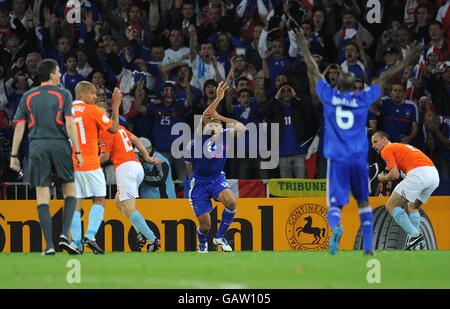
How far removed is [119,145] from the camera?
59.4 feet

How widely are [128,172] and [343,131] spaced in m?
4.94

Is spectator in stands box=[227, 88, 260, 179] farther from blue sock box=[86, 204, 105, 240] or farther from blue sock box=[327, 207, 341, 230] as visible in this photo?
blue sock box=[327, 207, 341, 230]

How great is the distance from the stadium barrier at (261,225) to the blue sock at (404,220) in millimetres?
1779

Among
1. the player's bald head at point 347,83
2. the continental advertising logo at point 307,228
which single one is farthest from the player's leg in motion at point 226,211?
the player's bald head at point 347,83

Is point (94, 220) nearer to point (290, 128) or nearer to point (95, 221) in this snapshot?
point (95, 221)

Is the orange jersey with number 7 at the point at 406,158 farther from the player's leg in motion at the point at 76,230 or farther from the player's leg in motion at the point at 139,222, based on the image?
the player's leg in motion at the point at 76,230

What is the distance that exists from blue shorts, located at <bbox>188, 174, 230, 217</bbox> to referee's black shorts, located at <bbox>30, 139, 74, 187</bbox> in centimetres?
439

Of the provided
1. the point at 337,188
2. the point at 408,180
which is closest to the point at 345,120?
the point at 337,188

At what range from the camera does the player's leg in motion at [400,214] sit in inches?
761

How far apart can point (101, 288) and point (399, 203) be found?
360 inches

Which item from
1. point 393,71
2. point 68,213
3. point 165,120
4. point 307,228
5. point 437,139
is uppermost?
point 393,71

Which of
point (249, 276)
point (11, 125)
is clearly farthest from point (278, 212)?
point (249, 276)

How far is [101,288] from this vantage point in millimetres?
11578

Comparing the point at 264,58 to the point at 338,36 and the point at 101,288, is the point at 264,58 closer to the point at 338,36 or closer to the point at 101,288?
the point at 338,36
